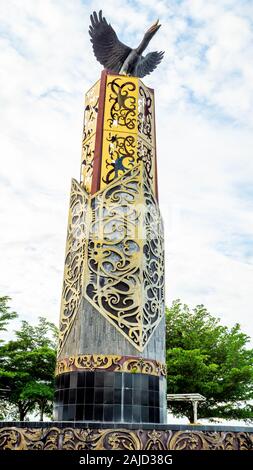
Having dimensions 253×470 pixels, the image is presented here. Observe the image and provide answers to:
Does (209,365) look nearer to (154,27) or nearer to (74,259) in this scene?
(74,259)

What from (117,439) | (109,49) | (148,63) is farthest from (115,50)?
(117,439)

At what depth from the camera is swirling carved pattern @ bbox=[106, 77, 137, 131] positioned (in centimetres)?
1423

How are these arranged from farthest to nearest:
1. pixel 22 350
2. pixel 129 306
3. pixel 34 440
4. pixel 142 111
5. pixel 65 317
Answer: pixel 22 350, pixel 142 111, pixel 65 317, pixel 129 306, pixel 34 440

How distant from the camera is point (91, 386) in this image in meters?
10.6

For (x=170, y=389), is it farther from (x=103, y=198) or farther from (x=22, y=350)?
(x=103, y=198)

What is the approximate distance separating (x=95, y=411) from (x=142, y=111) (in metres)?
9.65

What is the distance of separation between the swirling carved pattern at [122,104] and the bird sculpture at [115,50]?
4.30 ft

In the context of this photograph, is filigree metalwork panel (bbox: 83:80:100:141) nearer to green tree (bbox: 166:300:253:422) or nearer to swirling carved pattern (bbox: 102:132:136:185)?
swirling carved pattern (bbox: 102:132:136:185)

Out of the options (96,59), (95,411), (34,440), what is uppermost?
(96,59)

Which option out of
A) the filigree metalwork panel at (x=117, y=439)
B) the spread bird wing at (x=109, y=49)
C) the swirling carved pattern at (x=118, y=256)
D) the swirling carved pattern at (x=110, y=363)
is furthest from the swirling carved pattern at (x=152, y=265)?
the spread bird wing at (x=109, y=49)

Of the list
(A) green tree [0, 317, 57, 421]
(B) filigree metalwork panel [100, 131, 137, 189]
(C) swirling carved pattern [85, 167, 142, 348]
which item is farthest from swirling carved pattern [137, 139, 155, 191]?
(A) green tree [0, 317, 57, 421]

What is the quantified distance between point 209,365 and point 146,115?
451 inches

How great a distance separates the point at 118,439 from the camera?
8680mm

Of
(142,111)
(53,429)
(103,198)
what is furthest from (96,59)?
(53,429)
